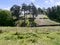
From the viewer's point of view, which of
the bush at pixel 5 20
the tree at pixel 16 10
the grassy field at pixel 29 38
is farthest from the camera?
the tree at pixel 16 10

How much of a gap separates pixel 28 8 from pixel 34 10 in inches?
102

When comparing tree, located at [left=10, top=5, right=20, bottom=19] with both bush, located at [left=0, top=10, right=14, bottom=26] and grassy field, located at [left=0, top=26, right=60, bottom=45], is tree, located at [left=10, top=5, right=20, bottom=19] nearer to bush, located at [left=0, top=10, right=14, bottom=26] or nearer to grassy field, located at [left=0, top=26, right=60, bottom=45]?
bush, located at [left=0, top=10, right=14, bottom=26]

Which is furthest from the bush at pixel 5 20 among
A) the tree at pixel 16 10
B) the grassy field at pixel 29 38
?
the grassy field at pixel 29 38

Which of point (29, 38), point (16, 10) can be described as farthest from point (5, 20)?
point (29, 38)

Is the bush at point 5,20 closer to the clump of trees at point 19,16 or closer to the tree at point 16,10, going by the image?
the clump of trees at point 19,16

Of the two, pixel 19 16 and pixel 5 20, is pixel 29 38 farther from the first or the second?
pixel 19 16

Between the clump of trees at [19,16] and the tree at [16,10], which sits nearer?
the clump of trees at [19,16]

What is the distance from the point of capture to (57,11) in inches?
3041

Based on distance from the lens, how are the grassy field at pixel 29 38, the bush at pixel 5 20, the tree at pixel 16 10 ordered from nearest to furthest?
1. the grassy field at pixel 29 38
2. the bush at pixel 5 20
3. the tree at pixel 16 10

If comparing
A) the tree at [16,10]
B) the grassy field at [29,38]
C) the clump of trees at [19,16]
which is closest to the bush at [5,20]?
the clump of trees at [19,16]

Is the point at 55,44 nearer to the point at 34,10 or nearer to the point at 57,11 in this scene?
the point at 34,10

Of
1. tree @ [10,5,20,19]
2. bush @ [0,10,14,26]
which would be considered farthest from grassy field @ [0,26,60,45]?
tree @ [10,5,20,19]

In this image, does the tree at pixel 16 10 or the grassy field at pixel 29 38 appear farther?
the tree at pixel 16 10

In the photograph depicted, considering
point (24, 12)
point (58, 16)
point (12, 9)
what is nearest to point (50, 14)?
point (58, 16)
